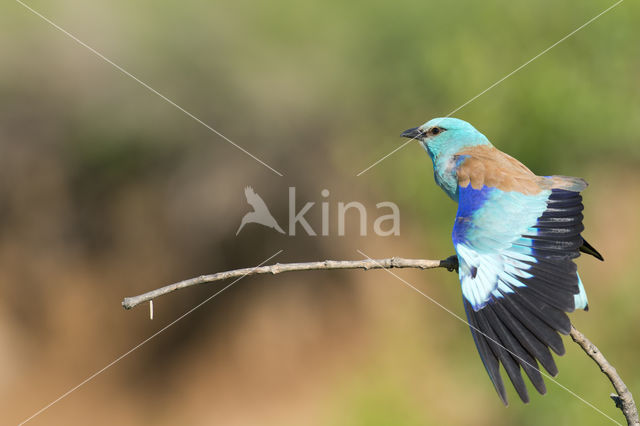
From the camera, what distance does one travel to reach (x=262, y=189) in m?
5.88

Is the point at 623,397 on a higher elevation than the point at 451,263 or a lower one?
lower

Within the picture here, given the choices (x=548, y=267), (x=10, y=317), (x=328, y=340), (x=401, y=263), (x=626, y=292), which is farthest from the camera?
(x=328, y=340)

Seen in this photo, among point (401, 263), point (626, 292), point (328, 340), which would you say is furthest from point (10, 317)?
point (626, 292)

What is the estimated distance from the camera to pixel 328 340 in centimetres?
625

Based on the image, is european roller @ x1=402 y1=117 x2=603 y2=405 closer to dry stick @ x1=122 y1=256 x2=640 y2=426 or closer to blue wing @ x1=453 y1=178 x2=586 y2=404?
blue wing @ x1=453 y1=178 x2=586 y2=404

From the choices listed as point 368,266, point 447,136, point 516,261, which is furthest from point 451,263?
point 447,136

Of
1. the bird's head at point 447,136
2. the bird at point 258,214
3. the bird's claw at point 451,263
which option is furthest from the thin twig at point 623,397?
the bird at point 258,214

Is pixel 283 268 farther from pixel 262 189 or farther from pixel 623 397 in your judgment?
pixel 262 189

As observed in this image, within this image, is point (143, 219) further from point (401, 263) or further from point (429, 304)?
point (401, 263)

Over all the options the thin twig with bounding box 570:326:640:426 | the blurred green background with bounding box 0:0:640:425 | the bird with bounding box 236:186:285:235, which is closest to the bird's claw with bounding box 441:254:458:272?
the thin twig with bounding box 570:326:640:426

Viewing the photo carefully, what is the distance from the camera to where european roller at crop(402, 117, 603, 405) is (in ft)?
6.32

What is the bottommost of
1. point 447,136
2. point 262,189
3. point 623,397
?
point 623,397

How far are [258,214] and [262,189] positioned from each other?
0.30 metres

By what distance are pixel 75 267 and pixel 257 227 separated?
1.82m
